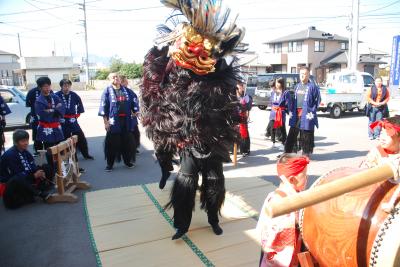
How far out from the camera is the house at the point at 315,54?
107ft

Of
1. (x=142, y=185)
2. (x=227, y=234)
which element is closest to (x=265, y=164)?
(x=142, y=185)

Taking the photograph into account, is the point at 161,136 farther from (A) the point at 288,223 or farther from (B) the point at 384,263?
(B) the point at 384,263

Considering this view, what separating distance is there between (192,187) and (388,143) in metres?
1.62

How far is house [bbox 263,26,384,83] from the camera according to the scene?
32.7 meters

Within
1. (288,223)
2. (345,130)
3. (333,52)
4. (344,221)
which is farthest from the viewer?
(333,52)

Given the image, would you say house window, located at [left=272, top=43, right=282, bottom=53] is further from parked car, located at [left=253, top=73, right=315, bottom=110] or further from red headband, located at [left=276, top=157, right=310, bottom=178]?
red headband, located at [left=276, top=157, right=310, bottom=178]

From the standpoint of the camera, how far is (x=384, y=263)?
1.18 meters

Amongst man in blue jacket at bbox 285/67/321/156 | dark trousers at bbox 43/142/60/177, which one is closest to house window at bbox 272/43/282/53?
man in blue jacket at bbox 285/67/321/156

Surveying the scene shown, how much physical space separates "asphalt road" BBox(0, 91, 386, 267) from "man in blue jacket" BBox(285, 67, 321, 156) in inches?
17.8

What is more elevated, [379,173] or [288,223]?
[379,173]

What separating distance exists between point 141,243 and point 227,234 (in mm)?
824

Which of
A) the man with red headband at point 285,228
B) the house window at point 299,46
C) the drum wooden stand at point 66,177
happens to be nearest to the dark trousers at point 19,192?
the drum wooden stand at point 66,177

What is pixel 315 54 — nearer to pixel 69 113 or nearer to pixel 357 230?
pixel 69 113

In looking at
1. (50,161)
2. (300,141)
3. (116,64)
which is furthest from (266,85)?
(116,64)
